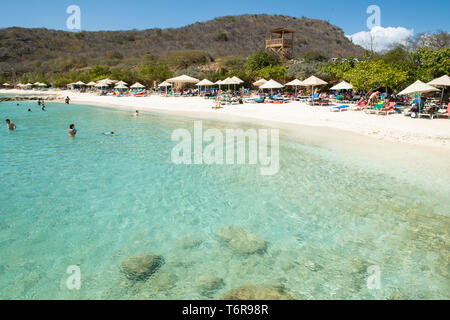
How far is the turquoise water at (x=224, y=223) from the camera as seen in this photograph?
360 cm

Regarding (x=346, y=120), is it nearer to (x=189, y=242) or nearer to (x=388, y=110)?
(x=388, y=110)

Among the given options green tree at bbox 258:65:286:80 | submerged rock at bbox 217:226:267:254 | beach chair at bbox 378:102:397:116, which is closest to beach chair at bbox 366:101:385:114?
beach chair at bbox 378:102:397:116

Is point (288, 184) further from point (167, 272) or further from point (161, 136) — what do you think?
point (161, 136)

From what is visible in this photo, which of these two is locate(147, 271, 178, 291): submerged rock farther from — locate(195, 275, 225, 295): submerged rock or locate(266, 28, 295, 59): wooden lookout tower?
locate(266, 28, 295, 59): wooden lookout tower

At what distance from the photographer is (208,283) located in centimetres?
357

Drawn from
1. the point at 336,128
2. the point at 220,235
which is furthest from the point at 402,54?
the point at 220,235

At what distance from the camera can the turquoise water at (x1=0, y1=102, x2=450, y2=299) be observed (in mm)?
3600

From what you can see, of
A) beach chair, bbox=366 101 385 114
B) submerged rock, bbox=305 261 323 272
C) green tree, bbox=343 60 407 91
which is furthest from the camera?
green tree, bbox=343 60 407 91

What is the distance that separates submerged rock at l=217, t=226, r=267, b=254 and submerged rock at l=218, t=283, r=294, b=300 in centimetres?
85

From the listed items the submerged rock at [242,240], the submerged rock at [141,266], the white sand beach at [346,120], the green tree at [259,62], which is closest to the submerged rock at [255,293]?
the submerged rock at [242,240]

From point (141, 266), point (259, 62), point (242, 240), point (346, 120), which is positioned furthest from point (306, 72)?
point (141, 266)

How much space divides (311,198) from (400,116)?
11.4 m

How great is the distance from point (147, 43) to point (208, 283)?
76.6m

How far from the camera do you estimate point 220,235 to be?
473cm
